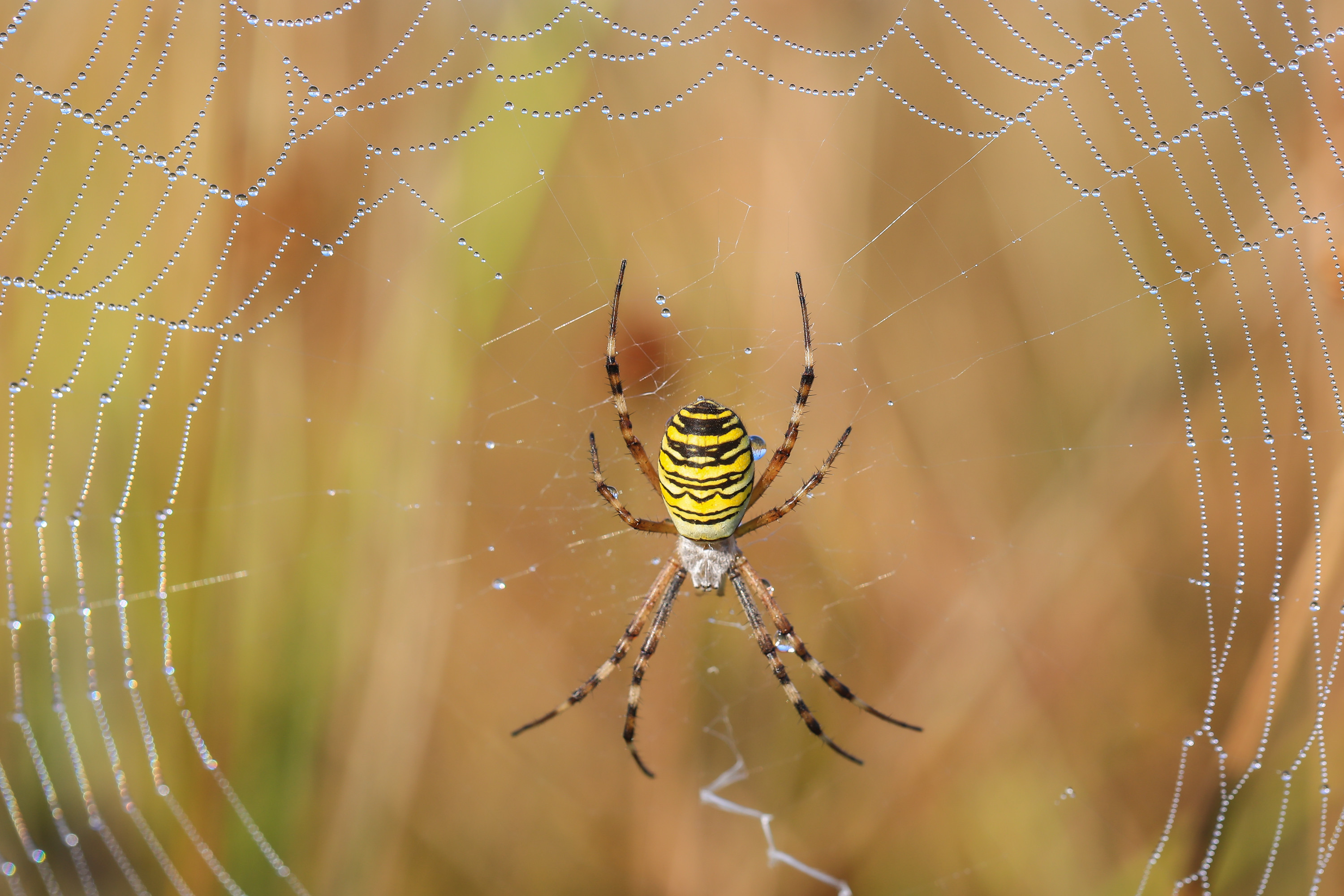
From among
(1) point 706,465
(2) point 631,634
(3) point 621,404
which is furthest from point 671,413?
(2) point 631,634

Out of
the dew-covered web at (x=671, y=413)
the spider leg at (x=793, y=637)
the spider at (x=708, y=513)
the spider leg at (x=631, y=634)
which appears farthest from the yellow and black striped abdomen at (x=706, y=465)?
the spider leg at (x=631, y=634)

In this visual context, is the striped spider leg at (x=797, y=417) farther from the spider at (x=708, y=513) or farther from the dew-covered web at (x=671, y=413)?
the dew-covered web at (x=671, y=413)

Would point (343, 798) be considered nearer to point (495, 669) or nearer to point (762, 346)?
point (495, 669)

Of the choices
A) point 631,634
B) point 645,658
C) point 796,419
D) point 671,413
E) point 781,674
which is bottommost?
point 781,674

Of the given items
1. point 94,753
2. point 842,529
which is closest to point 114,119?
point 94,753

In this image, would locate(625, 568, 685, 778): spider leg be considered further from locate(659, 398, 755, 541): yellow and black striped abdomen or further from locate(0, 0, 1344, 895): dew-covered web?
locate(659, 398, 755, 541): yellow and black striped abdomen

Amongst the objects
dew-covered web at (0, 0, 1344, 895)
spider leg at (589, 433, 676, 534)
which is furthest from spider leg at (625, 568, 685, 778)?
spider leg at (589, 433, 676, 534)

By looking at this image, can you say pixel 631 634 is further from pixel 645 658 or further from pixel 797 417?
pixel 797 417
